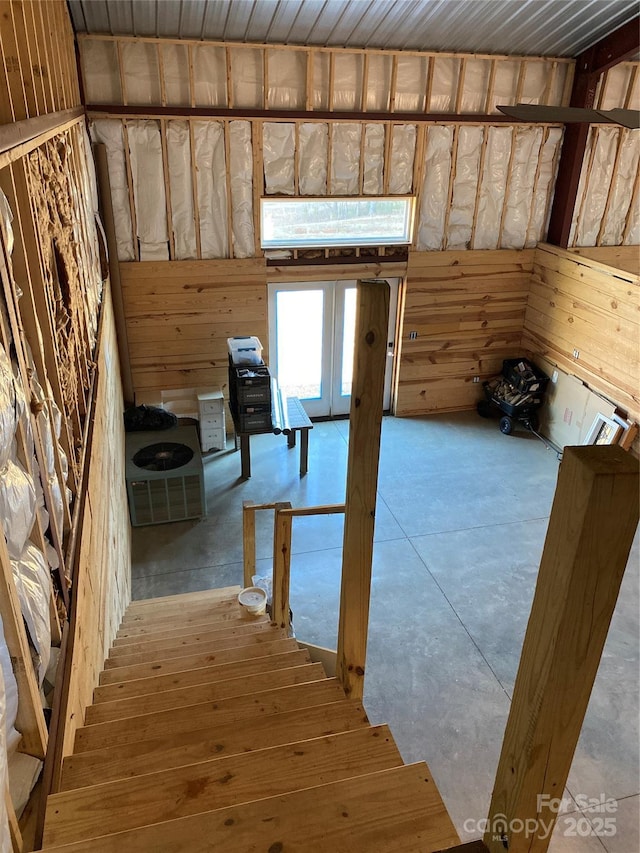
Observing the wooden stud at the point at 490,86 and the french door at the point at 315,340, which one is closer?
the wooden stud at the point at 490,86

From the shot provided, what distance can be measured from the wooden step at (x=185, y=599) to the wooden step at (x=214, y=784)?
2.72 m

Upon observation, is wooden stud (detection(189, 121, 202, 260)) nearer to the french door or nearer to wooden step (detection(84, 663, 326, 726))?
the french door

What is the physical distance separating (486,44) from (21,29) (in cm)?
539

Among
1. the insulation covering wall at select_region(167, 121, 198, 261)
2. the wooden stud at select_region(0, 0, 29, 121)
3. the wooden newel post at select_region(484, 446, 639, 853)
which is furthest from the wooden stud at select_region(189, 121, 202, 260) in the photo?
the wooden newel post at select_region(484, 446, 639, 853)

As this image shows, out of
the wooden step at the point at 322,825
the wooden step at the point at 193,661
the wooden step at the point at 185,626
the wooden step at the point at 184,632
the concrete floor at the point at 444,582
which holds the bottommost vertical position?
the concrete floor at the point at 444,582

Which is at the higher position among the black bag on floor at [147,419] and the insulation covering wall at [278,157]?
the insulation covering wall at [278,157]

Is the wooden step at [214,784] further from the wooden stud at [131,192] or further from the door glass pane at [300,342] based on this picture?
the door glass pane at [300,342]

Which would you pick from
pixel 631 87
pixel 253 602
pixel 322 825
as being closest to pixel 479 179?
pixel 631 87

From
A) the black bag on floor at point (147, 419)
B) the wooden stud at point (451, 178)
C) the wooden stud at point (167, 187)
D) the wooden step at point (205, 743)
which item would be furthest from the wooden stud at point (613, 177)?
the wooden step at point (205, 743)

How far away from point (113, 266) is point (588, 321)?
544 centimetres

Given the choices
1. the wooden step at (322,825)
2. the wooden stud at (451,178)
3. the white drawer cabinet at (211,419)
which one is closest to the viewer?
the wooden step at (322,825)

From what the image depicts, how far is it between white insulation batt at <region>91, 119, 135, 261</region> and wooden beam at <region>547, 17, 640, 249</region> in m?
5.07

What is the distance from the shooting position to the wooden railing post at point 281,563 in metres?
3.49

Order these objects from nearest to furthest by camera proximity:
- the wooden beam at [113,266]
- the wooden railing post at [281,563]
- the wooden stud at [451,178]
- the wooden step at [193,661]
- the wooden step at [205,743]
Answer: the wooden step at [205,743] → the wooden step at [193,661] → the wooden railing post at [281,563] → the wooden beam at [113,266] → the wooden stud at [451,178]
